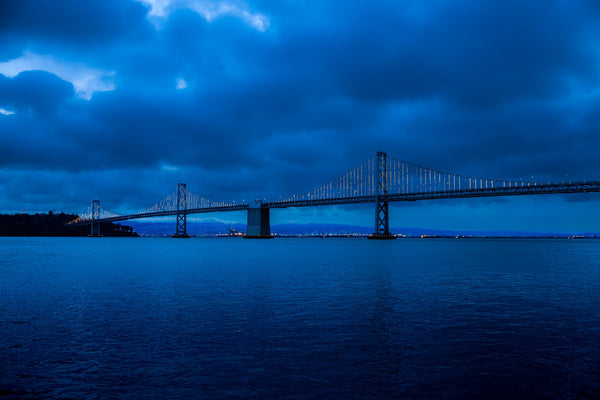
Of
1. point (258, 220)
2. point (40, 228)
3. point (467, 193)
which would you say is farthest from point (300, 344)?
point (40, 228)

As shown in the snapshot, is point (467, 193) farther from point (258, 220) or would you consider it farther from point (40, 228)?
point (40, 228)

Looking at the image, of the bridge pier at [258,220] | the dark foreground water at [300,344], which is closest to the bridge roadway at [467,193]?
the bridge pier at [258,220]

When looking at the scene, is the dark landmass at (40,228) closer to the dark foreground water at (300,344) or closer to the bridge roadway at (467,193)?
the bridge roadway at (467,193)

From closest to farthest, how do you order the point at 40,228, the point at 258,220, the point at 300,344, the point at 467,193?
the point at 300,344 → the point at 467,193 → the point at 258,220 → the point at 40,228

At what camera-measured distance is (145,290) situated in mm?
16859

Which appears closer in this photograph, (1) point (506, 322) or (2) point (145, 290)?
(1) point (506, 322)

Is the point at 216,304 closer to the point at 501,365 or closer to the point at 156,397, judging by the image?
the point at 156,397

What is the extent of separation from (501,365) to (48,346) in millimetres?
8704

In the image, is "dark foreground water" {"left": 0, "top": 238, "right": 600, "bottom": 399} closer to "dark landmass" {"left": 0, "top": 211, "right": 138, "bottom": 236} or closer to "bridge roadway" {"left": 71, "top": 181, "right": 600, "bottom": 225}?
"bridge roadway" {"left": 71, "top": 181, "right": 600, "bottom": 225}

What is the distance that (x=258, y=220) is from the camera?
11244 cm

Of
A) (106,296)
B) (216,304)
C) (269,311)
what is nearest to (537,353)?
(269,311)

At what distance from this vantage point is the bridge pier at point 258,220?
110 metres

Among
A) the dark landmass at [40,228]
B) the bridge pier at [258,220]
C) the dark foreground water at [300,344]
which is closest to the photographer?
the dark foreground water at [300,344]

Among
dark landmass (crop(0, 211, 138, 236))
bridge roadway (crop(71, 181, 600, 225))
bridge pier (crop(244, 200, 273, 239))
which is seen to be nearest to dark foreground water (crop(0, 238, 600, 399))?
bridge roadway (crop(71, 181, 600, 225))
